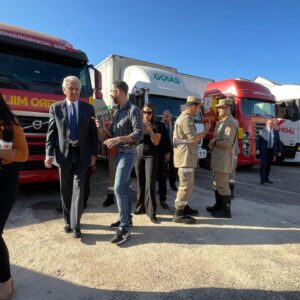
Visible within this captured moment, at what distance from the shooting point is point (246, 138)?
9.12 m

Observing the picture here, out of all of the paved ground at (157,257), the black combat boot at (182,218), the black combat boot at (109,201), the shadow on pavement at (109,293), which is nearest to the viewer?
the shadow on pavement at (109,293)

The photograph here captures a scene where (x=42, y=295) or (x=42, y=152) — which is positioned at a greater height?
(x=42, y=152)

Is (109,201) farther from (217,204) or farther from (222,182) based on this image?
(222,182)

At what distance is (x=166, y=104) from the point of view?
7309 mm

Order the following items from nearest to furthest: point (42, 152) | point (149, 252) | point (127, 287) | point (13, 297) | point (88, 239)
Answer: point (13, 297) → point (127, 287) → point (149, 252) → point (88, 239) → point (42, 152)

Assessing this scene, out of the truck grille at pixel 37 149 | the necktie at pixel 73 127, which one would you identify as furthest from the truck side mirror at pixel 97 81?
the necktie at pixel 73 127

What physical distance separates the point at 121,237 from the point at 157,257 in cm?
55

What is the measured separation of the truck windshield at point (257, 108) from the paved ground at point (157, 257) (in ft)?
16.9

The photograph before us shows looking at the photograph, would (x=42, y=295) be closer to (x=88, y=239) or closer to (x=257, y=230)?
(x=88, y=239)

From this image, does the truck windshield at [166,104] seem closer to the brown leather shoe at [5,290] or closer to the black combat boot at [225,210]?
the black combat boot at [225,210]

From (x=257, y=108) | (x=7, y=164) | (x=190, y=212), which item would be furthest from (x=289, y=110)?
(x=7, y=164)

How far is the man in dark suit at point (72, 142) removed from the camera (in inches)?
132

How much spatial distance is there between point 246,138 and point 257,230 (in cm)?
560

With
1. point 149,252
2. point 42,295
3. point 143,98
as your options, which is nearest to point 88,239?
point 149,252
